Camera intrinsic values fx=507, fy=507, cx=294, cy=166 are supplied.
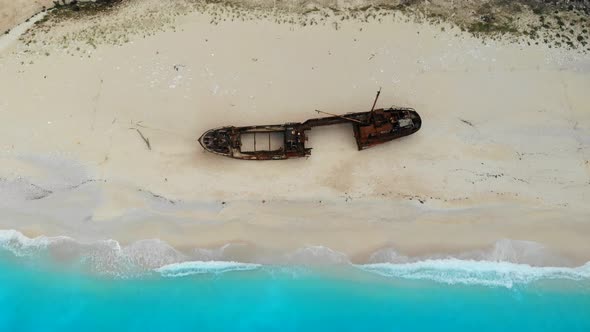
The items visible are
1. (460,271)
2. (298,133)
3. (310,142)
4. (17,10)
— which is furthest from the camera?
(17,10)

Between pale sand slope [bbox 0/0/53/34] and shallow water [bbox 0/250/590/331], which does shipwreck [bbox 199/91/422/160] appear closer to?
shallow water [bbox 0/250/590/331]

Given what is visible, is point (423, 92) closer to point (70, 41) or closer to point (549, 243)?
point (549, 243)

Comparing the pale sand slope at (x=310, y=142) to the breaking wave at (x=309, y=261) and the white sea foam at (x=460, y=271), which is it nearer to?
the breaking wave at (x=309, y=261)

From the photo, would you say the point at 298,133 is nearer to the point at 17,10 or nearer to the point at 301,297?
the point at 301,297

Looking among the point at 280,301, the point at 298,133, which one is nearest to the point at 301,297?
the point at 280,301

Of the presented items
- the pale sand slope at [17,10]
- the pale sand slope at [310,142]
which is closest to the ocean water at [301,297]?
the pale sand slope at [310,142]

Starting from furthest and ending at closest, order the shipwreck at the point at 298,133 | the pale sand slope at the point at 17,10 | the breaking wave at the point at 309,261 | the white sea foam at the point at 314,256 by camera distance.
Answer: the pale sand slope at the point at 17,10
the shipwreck at the point at 298,133
the white sea foam at the point at 314,256
the breaking wave at the point at 309,261

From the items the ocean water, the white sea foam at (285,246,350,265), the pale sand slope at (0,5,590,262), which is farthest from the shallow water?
the pale sand slope at (0,5,590,262)
